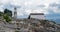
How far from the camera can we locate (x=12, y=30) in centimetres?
4262

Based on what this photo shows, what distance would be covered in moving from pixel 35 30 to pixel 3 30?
12.1 m

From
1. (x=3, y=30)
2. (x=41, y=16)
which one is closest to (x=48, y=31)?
(x=3, y=30)

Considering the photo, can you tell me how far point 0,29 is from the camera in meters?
39.6

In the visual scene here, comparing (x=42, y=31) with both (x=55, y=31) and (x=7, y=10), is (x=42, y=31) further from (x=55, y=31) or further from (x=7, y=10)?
(x=7, y=10)

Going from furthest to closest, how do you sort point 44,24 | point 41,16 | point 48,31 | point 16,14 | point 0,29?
point 41,16 < point 16,14 < point 44,24 < point 48,31 < point 0,29

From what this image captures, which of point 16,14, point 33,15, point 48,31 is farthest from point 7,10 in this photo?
point 48,31

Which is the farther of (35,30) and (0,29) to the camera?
(35,30)

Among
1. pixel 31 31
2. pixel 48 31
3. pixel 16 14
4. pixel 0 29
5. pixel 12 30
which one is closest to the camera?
pixel 0 29

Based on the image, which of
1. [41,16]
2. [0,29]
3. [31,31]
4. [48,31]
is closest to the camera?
[0,29]

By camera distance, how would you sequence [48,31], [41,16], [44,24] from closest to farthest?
[48,31]
[44,24]
[41,16]

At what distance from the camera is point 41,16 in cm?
8469

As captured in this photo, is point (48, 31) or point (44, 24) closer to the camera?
point (48, 31)

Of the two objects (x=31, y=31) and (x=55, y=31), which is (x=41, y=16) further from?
(x=31, y=31)

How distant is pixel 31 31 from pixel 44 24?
14540 millimetres
